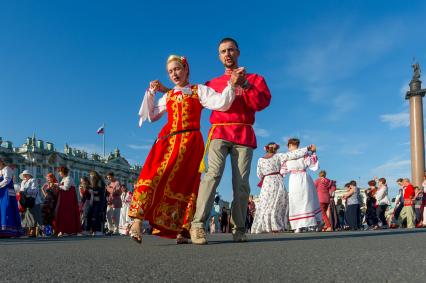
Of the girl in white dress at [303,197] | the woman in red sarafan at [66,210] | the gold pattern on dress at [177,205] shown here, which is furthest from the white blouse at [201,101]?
the woman in red sarafan at [66,210]

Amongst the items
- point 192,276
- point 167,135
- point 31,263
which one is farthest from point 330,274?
point 167,135

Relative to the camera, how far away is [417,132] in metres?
30.3

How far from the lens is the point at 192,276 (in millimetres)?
2355

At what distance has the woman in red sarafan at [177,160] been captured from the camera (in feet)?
16.5

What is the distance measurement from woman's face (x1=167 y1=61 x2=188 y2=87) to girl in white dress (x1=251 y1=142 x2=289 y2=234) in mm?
5405

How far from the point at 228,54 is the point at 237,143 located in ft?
3.16

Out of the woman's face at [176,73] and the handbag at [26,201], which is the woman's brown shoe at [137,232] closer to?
the woman's face at [176,73]

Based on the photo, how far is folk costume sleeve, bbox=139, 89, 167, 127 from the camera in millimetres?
5512

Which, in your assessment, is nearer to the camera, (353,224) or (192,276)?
(192,276)

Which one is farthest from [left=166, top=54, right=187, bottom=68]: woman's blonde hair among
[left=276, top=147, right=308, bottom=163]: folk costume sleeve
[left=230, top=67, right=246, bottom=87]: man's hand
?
[left=276, top=147, right=308, bottom=163]: folk costume sleeve

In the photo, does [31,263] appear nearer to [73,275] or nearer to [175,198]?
[73,275]

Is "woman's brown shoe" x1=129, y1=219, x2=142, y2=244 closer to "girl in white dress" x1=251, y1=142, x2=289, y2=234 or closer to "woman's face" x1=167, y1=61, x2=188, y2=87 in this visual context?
"woman's face" x1=167, y1=61, x2=188, y2=87

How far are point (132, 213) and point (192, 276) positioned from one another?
254 centimetres

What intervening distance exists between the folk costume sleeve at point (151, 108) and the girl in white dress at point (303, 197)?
16.7 feet
